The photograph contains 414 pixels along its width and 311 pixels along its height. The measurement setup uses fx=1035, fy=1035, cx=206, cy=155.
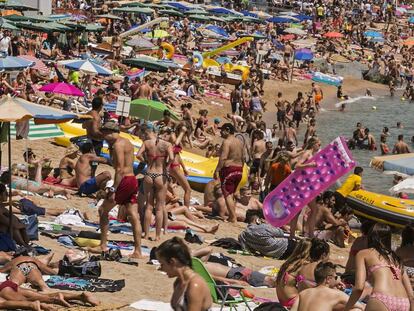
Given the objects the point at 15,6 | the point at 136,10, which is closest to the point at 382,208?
the point at 15,6

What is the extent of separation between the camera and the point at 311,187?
12781 millimetres

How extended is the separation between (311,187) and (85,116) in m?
3.00

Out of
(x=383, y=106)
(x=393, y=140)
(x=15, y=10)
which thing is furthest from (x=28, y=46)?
(x=383, y=106)

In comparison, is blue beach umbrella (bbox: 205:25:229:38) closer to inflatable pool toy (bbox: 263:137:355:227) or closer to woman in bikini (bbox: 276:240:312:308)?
inflatable pool toy (bbox: 263:137:355:227)

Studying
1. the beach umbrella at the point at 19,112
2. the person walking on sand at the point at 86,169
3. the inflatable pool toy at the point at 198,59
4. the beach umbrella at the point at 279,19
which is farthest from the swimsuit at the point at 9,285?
the beach umbrella at the point at 279,19

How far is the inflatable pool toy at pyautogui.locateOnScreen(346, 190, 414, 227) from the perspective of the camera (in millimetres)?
15789

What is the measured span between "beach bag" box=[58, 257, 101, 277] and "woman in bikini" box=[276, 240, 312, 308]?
87.8 inches

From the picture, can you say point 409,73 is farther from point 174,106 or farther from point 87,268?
point 87,268

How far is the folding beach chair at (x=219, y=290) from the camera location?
808 cm

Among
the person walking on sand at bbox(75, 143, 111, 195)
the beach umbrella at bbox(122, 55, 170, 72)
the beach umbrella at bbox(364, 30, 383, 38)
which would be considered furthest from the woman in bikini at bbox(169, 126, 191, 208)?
the beach umbrella at bbox(364, 30, 383, 38)

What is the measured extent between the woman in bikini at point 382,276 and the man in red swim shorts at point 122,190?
3.90 metres

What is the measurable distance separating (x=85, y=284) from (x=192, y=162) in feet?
26.5

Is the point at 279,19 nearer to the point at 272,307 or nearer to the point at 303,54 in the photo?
the point at 303,54

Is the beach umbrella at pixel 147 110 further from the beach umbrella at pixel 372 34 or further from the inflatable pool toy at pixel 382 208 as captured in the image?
the beach umbrella at pixel 372 34
